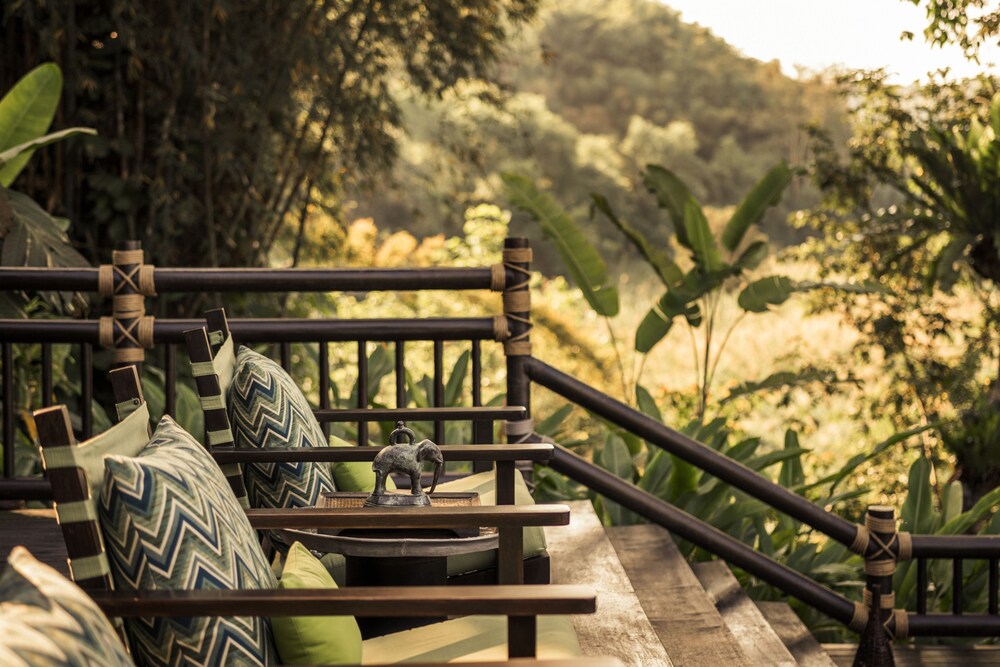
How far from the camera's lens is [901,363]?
6926 millimetres

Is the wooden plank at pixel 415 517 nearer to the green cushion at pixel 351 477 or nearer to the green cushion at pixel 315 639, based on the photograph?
the green cushion at pixel 315 639

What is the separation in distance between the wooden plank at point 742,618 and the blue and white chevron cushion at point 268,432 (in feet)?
3.52

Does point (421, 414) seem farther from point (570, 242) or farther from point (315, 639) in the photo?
point (570, 242)

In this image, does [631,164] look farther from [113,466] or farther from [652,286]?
[113,466]

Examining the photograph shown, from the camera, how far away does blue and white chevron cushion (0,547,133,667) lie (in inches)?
33.6

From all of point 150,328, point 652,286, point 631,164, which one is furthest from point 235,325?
point 631,164

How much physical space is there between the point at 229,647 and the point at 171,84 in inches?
160

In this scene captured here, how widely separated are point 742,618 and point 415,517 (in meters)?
1.52

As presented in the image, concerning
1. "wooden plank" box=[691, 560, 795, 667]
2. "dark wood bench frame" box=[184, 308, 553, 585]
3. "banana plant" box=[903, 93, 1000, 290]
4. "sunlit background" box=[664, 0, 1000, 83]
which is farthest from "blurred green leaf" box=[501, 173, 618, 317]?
"sunlit background" box=[664, 0, 1000, 83]

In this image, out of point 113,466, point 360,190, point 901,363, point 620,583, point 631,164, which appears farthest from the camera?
point 631,164

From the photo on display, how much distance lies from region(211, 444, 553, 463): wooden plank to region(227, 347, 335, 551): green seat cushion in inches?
1.6

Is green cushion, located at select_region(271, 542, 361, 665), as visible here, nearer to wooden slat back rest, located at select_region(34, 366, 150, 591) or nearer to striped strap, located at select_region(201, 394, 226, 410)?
wooden slat back rest, located at select_region(34, 366, 150, 591)

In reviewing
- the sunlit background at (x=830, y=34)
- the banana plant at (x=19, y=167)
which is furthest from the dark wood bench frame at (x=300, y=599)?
the sunlit background at (x=830, y=34)

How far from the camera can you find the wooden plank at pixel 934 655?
301cm
